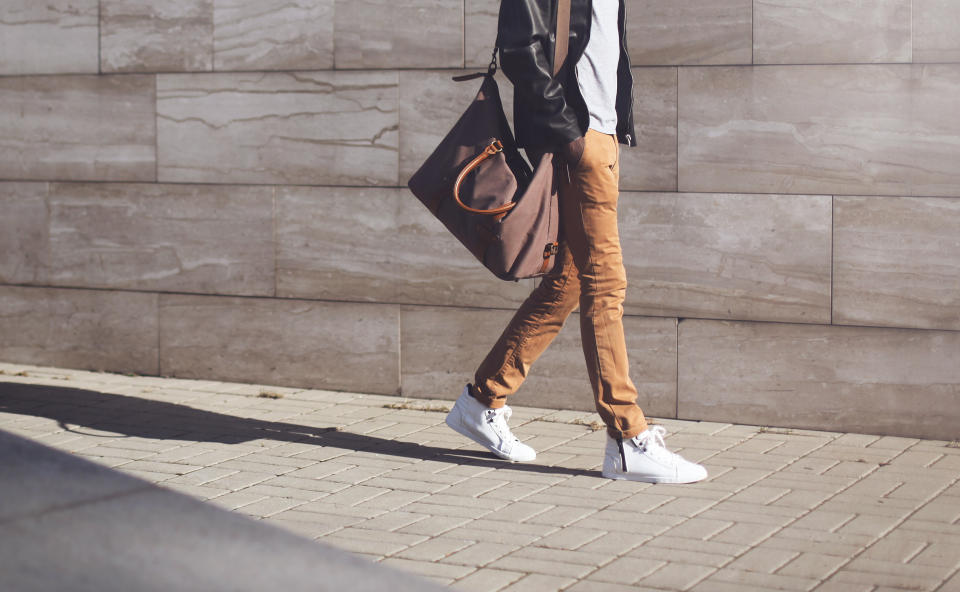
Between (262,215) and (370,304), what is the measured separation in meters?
0.77

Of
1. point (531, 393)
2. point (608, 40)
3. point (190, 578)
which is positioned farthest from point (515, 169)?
point (190, 578)

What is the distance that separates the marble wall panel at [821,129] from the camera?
552 cm

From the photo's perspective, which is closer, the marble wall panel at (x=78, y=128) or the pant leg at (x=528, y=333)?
the pant leg at (x=528, y=333)

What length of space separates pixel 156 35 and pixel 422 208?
1.84 m

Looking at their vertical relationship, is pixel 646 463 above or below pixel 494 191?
below

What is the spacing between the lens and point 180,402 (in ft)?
20.8

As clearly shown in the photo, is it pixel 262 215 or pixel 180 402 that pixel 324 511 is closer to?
pixel 180 402

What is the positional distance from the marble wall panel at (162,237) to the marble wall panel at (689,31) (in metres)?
2.09

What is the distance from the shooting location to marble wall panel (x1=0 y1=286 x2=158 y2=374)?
709cm

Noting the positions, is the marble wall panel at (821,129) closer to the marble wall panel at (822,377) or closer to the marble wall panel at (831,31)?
the marble wall panel at (831,31)

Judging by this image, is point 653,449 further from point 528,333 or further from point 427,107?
point 427,107

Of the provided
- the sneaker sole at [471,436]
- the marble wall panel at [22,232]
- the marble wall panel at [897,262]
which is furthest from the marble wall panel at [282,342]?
the marble wall panel at [897,262]

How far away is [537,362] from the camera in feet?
20.4

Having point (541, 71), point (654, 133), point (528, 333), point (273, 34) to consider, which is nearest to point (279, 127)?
point (273, 34)
